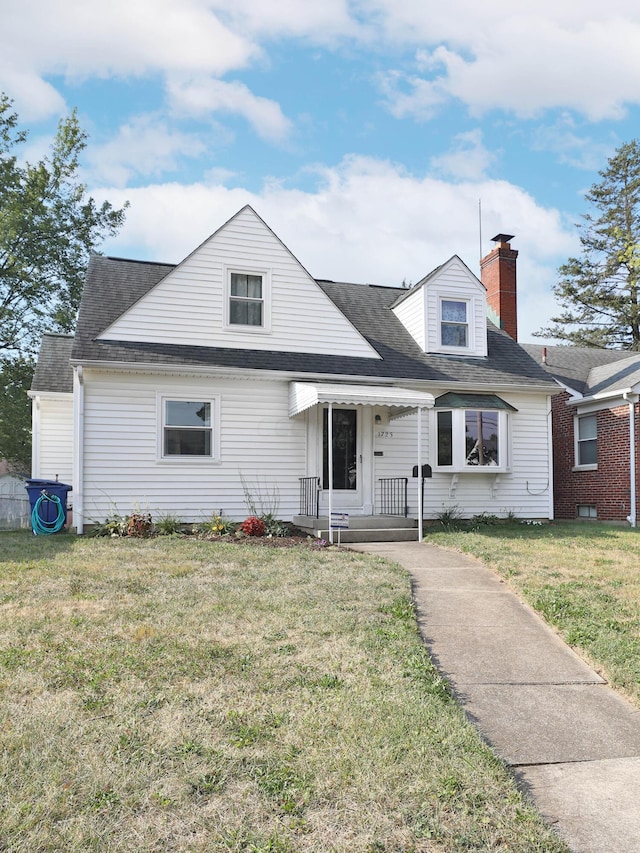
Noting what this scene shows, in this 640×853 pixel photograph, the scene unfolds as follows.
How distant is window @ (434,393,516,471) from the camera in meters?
14.3

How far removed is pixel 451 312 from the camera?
15.7 m

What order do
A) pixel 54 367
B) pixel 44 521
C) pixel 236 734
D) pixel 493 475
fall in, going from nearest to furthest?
pixel 236 734
pixel 44 521
pixel 493 475
pixel 54 367

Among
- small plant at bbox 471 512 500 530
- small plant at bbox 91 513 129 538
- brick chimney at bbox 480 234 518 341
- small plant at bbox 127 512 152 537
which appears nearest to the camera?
small plant at bbox 127 512 152 537

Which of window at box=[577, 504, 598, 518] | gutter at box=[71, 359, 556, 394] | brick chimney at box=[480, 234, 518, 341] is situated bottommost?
window at box=[577, 504, 598, 518]

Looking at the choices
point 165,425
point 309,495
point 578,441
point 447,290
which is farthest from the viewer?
point 578,441

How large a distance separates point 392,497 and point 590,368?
29.9 feet

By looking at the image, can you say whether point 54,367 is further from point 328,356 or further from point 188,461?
point 328,356

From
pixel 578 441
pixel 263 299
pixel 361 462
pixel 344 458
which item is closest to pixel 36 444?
pixel 263 299

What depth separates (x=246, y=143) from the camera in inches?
477

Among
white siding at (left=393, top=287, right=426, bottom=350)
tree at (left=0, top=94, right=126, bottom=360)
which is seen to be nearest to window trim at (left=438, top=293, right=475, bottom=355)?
white siding at (left=393, top=287, right=426, bottom=350)

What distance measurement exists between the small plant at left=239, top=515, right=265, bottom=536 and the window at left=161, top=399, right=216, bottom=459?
73.6 inches

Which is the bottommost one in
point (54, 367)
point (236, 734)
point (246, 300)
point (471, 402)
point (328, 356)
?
point (236, 734)

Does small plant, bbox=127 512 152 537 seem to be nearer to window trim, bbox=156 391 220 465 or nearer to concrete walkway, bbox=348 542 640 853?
window trim, bbox=156 391 220 465

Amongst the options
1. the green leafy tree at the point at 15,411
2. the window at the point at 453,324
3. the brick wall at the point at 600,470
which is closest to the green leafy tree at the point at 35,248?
the green leafy tree at the point at 15,411
